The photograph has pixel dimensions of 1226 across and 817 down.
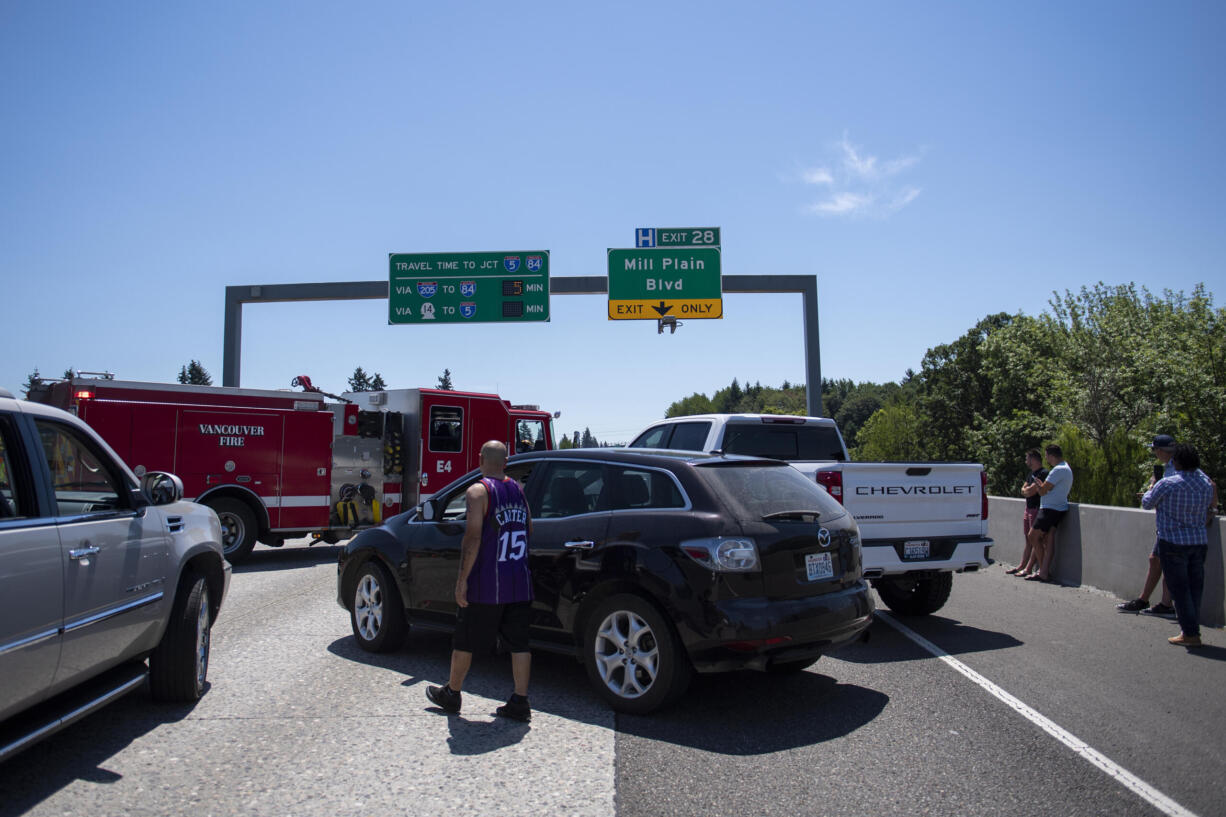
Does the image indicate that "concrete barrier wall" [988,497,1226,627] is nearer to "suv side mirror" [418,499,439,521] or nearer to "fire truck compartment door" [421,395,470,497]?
"suv side mirror" [418,499,439,521]

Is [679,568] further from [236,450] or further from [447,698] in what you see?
[236,450]

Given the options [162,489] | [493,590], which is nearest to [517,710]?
[493,590]

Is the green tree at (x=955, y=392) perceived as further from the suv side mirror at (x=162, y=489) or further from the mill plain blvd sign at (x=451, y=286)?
the suv side mirror at (x=162, y=489)

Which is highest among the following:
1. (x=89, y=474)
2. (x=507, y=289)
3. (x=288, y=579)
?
(x=507, y=289)

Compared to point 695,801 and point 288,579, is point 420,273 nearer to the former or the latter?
point 288,579

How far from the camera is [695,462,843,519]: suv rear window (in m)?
5.42

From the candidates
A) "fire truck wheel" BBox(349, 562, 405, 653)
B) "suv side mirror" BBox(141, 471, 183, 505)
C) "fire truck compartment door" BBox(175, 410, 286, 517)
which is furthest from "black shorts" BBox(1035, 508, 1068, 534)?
"fire truck compartment door" BBox(175, 410, 286, 517)

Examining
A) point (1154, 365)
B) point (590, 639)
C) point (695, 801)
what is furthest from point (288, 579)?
point (1154, 365)

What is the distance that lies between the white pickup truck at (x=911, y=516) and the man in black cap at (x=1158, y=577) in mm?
1801

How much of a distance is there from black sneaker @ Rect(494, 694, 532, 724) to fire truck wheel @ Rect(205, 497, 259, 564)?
9.73m

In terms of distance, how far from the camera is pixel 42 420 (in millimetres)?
4355

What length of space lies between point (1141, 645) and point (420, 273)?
17.4 metres

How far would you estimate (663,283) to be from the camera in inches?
819

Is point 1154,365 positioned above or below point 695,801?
above
